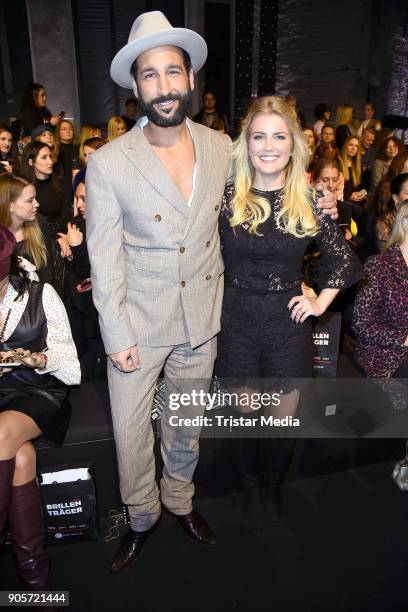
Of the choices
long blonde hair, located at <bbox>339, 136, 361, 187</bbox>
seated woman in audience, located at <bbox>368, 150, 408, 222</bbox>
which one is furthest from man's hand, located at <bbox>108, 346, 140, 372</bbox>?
long blonde hair, located at <bbox>339, 136, 361, 187</bbox>

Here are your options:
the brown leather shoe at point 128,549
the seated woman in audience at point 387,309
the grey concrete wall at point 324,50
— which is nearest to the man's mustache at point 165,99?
the seated woman in audience at point 387,309

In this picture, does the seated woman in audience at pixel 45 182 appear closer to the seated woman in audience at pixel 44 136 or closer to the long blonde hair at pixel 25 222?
the seated woman in audience at pixel 44 136

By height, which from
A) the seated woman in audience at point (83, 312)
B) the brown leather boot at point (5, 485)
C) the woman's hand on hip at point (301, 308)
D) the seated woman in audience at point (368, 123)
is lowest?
the brown leather boot at point (5, 485)

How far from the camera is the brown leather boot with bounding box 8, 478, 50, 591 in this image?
7.55 ft

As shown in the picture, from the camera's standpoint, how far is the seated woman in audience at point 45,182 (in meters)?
5.19

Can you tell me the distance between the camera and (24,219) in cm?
344

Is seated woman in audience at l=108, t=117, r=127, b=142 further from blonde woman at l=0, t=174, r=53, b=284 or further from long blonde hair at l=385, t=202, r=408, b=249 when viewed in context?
long blonde hair at l=385, t=202, r=408, b=249

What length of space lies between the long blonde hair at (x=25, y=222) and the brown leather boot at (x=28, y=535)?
1.53m

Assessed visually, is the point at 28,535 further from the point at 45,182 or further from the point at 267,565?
the point at 45,182

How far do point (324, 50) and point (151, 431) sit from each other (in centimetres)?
1136

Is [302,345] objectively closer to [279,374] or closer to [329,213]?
[279,374]

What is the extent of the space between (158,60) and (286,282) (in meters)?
1.04

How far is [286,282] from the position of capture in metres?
2.37

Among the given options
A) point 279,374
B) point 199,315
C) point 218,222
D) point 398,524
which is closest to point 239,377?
point 279,374
